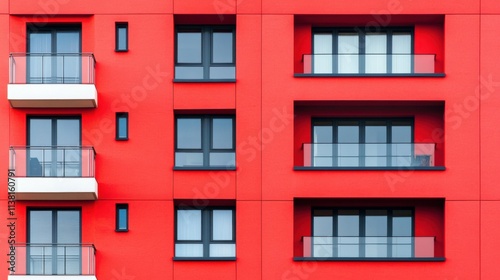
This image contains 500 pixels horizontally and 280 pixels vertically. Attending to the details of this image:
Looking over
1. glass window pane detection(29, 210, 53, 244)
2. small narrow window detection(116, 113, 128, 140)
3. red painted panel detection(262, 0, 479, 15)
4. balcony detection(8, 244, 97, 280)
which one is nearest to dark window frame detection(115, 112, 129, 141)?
small narrow window detection(116, 113, 128, 140)

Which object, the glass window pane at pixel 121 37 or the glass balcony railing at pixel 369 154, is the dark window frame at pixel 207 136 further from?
the glass window pane at pixel 121 37

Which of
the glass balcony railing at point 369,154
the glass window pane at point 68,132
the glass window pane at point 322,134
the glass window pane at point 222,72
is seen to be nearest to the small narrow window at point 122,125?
the glass window pane at point 68,132

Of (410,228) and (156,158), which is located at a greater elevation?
(156,158)

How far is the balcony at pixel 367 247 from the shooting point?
28312 mm

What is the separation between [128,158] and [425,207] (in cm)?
895

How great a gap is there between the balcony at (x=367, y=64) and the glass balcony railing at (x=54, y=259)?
8341mm

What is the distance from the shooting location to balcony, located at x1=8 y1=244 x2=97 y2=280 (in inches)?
1086

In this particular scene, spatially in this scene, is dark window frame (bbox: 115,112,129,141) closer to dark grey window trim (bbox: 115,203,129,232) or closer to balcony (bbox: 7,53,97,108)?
balcony (bbox: 7,53,97,108)

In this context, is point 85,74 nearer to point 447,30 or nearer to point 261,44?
point 261,44

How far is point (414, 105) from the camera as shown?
2925 centimetres

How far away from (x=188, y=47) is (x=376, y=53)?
5.70 metres

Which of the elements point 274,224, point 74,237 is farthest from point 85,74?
point 274,224

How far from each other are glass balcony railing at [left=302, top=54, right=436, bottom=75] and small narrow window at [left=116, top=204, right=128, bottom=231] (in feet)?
21.9

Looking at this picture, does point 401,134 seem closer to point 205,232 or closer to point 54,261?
point 205,232
